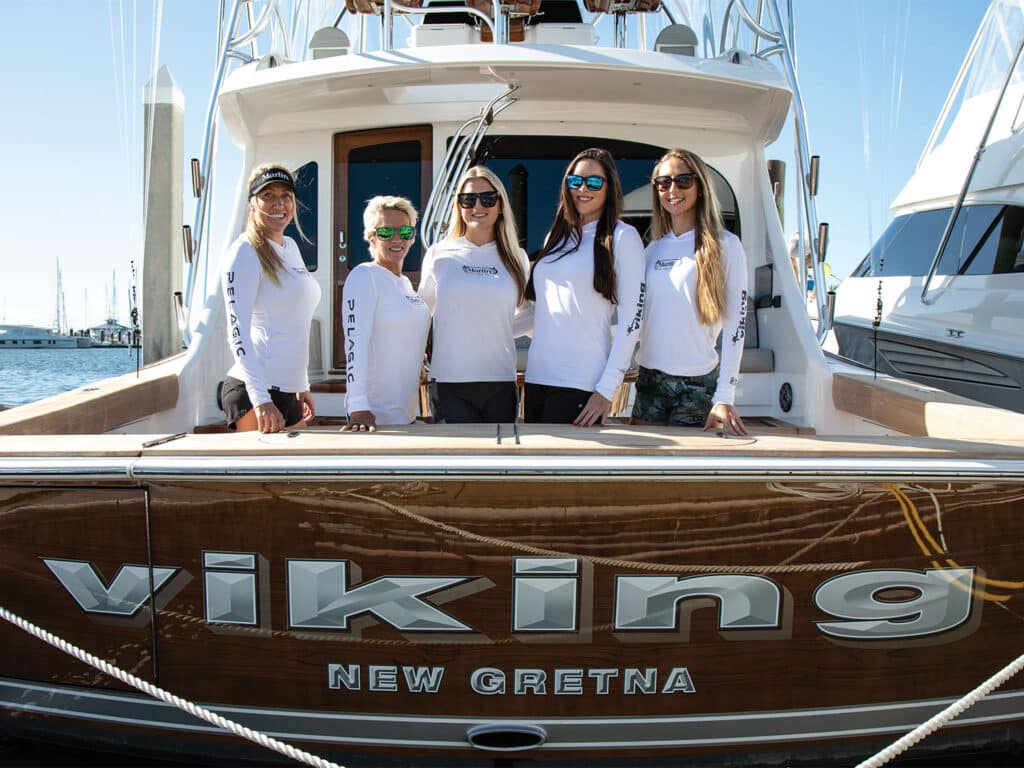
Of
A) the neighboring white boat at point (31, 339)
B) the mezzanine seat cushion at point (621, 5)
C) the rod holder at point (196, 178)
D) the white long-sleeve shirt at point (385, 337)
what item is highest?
the mezzanine seat cushion at point (621, 5)

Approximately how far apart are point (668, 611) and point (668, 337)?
1.10 metres

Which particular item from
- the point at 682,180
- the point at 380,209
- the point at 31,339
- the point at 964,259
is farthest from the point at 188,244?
the point at 31,339

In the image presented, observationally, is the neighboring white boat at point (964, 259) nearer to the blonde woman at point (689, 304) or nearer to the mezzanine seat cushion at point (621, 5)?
the mezzanine seat cushion at point (621, 5)

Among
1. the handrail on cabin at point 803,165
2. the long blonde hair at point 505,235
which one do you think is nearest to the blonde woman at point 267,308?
the long blonde hair at point 505,235

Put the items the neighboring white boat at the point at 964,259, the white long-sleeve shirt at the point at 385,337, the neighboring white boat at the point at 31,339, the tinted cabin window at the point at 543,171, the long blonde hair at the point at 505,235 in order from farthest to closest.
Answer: the neighboring white boat at the point at 31,339, the neighboring white boat at the point at 964,259, the tinted cabin window at the point at 543,171, the long blonde hair at the point at 505,235, the white long-sleeve shirt at the point at 385,337

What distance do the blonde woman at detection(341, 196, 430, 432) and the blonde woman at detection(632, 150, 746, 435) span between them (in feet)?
2.81

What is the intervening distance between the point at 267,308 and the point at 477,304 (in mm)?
772

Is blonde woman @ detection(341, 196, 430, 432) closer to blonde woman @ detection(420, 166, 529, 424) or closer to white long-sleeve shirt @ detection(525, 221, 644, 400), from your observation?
blonde woman @ detection(420, 166, 529, 424)

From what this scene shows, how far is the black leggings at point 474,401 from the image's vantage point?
117 inches

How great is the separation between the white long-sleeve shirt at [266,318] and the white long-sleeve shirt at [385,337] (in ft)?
0.68

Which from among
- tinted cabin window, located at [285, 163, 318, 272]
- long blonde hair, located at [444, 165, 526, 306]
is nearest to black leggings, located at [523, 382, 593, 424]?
long blonde hair, located at [444, 165, 526, 306]

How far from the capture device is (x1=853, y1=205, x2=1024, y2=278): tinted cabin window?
8.13 m

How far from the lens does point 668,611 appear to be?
2.09 metres

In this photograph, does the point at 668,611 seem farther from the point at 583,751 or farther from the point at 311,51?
the point at 311,51
